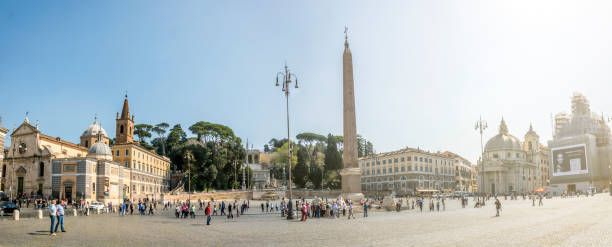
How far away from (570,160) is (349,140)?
2576 inches

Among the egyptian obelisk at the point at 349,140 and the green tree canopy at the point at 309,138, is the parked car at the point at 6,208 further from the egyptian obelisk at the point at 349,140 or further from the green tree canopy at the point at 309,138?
the green tree canopy at the point at 309,138

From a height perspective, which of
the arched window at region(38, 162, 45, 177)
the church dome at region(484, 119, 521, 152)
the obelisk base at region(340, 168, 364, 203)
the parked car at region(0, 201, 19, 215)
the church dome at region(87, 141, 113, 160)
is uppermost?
the church dome at region(484, 119, 521, 152)

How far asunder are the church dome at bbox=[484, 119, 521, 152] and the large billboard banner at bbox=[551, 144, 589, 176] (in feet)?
48.0

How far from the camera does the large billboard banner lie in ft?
258

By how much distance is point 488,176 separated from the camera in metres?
95.4

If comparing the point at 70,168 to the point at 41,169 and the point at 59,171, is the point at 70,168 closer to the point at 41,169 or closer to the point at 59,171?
the point at 59,171

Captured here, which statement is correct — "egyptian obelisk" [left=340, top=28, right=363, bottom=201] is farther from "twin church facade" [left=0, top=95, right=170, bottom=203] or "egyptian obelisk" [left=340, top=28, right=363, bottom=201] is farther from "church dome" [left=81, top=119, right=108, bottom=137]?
"church dome" [left=81, top=119, right=108, bottom=137]

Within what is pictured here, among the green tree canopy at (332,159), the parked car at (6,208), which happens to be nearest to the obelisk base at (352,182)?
the parked car at (6,208)

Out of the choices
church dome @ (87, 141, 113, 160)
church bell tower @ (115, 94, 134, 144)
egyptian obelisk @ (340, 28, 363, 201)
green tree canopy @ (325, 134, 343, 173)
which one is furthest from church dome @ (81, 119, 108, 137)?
egyptian obelisk @ (340, 28, 363, 201)

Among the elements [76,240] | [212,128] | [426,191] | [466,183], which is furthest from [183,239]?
[466,183]

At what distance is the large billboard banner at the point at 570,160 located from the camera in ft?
258

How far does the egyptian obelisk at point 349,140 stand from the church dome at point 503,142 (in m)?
75.8

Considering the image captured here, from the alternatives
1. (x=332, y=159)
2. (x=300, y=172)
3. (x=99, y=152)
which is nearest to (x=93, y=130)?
(x=99, y=152)

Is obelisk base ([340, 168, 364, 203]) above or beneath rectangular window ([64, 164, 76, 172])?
beneath
